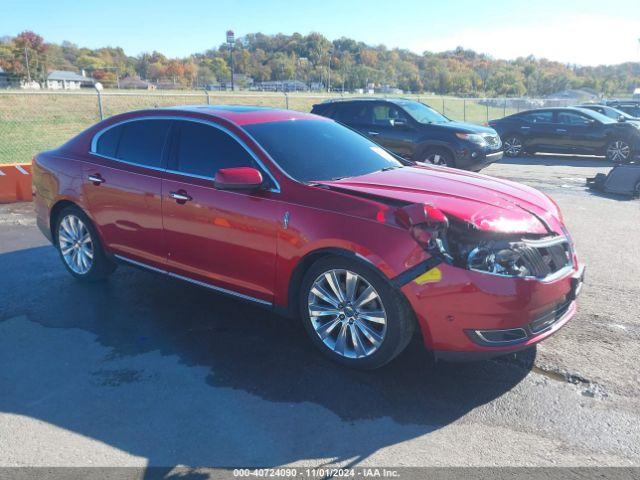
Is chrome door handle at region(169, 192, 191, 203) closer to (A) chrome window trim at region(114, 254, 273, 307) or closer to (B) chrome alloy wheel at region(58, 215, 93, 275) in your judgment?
(A) chrome window trim at region(114, 254, 273, 307)

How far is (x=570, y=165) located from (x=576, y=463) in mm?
13561

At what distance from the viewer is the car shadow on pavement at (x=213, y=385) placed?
3.00 metres

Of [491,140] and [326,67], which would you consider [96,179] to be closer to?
[491,140]

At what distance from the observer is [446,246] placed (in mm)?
3312

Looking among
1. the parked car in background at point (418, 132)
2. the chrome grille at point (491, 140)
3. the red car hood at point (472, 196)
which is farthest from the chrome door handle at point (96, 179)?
the chrome grille at point (491, 140)

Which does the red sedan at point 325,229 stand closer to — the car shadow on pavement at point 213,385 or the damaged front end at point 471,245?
the damaged front end at point 471,245

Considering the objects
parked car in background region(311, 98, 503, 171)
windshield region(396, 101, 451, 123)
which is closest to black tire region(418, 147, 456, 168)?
parked car in background region(311, 98, 503, 171)

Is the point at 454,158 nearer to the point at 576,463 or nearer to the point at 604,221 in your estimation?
the point at 604,221

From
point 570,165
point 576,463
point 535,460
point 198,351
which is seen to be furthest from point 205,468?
point 570,165

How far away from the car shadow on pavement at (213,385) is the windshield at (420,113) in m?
8.33

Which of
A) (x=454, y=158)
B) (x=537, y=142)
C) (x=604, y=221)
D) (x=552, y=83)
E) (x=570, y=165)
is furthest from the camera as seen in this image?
(x=552, y=83)

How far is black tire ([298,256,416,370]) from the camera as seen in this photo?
11.3ft

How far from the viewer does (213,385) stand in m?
3.55

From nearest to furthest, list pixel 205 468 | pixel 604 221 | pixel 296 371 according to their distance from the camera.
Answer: pixel 205 468
pixel 296 371
pixel 604 221
